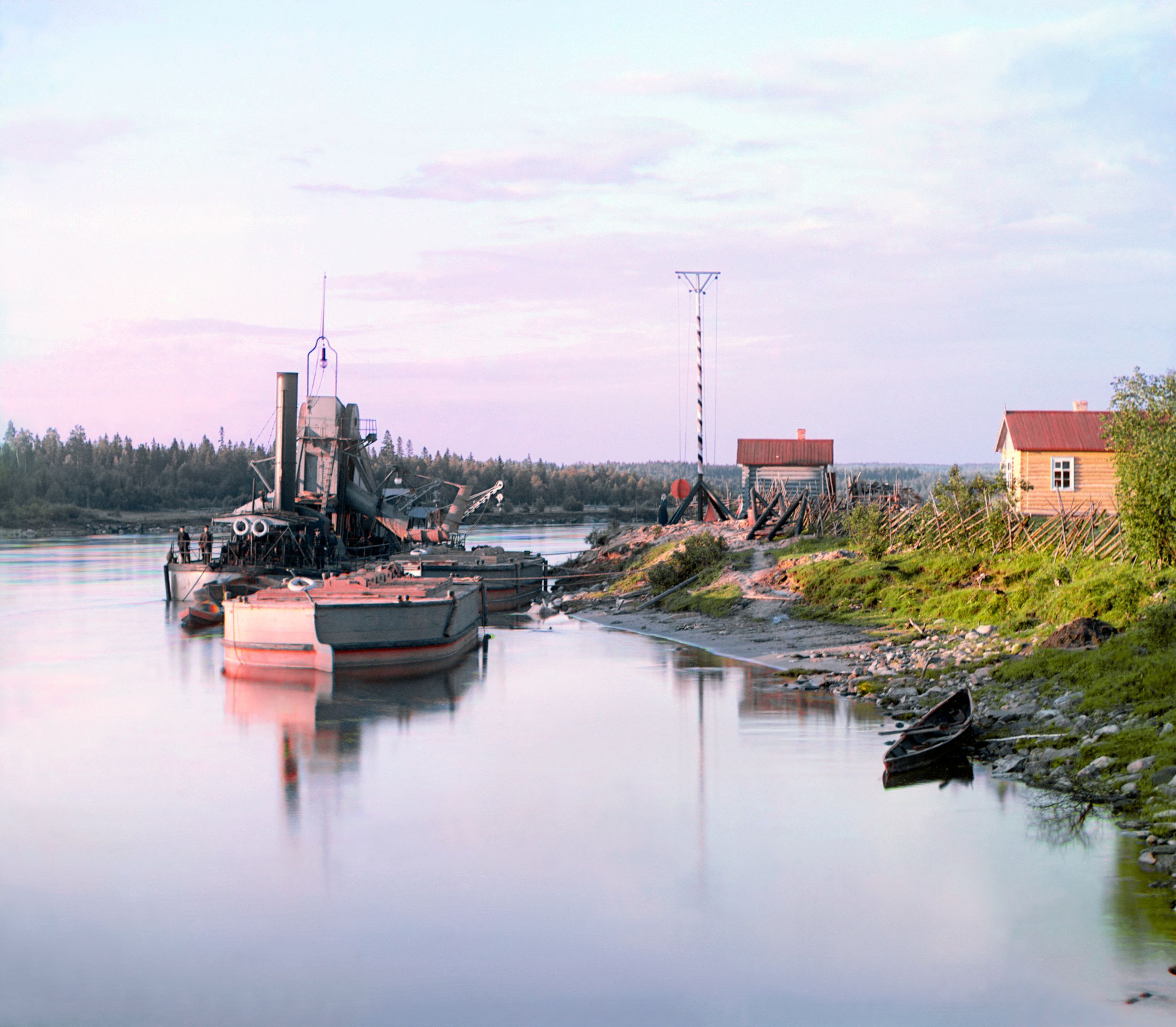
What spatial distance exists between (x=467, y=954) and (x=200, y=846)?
22.8ft

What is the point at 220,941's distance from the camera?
1436 centimetres

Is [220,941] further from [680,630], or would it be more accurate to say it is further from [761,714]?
[680,630]

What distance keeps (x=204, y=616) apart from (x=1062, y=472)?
37.1m

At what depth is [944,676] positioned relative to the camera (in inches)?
1033

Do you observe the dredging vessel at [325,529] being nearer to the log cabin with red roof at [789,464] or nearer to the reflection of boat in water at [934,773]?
the log cabin with red roof at [789,464]

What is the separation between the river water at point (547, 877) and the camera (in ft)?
40.9

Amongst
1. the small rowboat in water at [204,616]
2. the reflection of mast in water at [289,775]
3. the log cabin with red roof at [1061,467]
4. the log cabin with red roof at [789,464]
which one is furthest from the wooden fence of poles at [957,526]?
the small rowboat in water at [204,616]

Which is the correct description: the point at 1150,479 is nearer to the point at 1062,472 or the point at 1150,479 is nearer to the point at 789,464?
the point at 1062,472

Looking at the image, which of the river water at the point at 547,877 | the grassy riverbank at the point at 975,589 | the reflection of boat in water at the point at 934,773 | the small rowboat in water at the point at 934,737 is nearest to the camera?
the river water at the point at 547,877

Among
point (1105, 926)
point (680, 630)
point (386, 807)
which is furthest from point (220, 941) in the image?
point (680, 630)

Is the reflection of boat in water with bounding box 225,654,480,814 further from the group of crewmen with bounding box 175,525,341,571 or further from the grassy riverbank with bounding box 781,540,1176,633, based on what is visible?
the group of crewmen with bounding box 175,525,341,571

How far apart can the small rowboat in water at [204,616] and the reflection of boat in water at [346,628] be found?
14557 millimetres

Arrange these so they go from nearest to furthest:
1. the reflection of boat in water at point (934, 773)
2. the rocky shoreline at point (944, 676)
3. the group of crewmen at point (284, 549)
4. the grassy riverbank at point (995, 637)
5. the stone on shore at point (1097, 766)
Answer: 1. the rocky shoreline at point (944, 676)
2. the stone on shore at point (1097, 766)
3. the grassy riverbank at point (995, 637)
4. the reflection of boat in water at point (934, 773)
5. the group of crewmen at point (284, 549)

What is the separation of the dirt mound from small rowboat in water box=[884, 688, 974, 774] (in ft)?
11.3
